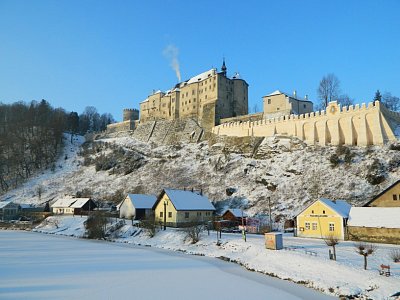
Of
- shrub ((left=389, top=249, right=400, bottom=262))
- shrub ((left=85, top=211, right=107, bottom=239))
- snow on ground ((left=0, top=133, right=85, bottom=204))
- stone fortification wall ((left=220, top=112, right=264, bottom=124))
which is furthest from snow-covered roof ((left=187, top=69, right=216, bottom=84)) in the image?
shrub ((left=389, top=249, right=400, bottom=262))

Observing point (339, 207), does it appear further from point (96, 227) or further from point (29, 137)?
point (29, 137)

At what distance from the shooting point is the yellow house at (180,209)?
44.1 metres

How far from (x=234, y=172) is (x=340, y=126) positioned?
19958mm

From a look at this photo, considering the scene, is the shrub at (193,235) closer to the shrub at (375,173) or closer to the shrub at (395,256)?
the shrub at (395,256)

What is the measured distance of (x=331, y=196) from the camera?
44.5 metres

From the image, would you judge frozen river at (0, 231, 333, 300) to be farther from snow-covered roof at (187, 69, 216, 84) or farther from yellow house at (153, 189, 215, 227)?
snow-covered roof at (187, 69, 216, 84)

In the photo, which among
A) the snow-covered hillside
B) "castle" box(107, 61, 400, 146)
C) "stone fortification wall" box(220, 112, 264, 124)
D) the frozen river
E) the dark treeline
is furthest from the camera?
the dark treeline

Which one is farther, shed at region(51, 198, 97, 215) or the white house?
shed at region(51, 198, 97, 215)

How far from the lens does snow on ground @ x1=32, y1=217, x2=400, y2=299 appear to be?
18844 millimetres

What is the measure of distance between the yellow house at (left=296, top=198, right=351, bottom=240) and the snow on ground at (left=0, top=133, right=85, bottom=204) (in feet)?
188

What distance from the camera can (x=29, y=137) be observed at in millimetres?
98062

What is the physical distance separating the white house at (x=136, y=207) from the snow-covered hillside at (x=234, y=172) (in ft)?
35.1

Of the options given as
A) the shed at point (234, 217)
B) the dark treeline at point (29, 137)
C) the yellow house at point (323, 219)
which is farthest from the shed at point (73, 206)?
the yellow house at point (323, 219)

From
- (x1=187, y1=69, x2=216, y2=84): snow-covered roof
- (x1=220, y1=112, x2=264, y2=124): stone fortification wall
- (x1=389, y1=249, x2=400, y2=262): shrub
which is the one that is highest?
(x1=187, y1=69, x2=216, y2=84): snow-covered roof
